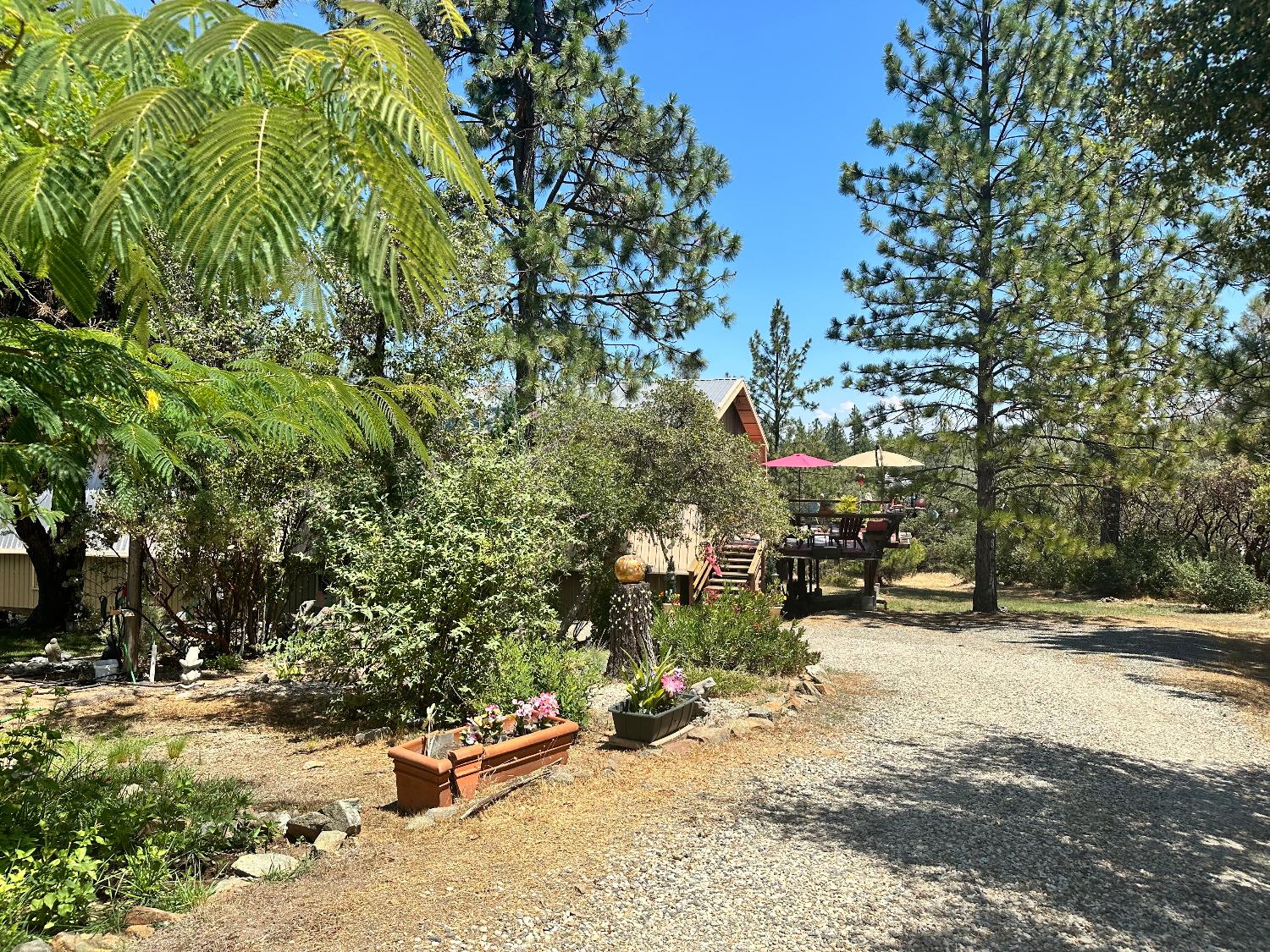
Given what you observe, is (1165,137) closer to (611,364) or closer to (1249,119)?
(1249,119)

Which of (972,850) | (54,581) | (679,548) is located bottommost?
(972,850)

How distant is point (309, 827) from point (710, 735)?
326 centimetres

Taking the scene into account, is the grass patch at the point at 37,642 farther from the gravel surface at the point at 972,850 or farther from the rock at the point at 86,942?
the gravel surface at the point at 972,850

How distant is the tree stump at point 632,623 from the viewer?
8008 mm

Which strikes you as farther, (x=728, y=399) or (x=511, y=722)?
(x=728, y=399)

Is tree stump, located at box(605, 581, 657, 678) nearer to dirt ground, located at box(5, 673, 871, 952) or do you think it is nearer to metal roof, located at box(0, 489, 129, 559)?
dirt ground, located at box(5, 673, 871, 952)

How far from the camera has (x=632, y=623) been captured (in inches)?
317

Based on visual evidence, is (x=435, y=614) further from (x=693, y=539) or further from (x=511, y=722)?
(x=693, y=539)

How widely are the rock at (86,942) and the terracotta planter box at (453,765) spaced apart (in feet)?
6.32

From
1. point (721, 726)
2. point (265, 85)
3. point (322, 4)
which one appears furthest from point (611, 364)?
point (265, 85)

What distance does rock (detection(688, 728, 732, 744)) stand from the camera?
21.3ft

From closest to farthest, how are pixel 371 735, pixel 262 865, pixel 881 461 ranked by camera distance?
1. pixel 262 865
2. pixel 371 735
3. pixel 881 461

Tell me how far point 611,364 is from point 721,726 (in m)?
8.11

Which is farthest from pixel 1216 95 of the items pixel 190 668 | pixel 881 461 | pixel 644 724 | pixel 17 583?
pixel 17 583
